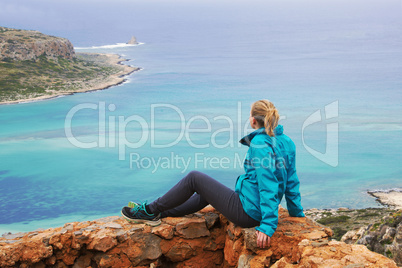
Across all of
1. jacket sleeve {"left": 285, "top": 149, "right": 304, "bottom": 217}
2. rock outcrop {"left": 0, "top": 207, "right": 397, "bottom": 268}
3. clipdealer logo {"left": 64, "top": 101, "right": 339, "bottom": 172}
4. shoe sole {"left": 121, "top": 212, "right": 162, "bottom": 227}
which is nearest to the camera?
jacket sleeve {"left": 285, "top": 149, "right": 304, "bottom": 217}

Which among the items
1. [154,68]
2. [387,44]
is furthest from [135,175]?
[387,44]

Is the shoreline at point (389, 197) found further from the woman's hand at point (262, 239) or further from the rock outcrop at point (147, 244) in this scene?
the woman's hand at point (262, 239)

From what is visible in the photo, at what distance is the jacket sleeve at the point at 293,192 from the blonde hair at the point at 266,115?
0.53 m

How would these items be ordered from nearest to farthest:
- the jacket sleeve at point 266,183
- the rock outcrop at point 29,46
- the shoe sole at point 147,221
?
the jacket sleeve at point 266,183
the shoe sole at point 147,221
the rock outcrop at point 29,46

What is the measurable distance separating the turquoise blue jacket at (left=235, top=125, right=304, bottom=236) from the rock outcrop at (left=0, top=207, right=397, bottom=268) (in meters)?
0.38

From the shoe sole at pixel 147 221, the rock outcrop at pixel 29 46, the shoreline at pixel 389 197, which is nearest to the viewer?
the shoe sole at pixel 147 221

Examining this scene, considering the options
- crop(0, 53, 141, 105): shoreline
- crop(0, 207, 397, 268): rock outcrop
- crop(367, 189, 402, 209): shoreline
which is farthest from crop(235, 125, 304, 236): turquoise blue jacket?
crop(0, 53, 141, 105): shoreline

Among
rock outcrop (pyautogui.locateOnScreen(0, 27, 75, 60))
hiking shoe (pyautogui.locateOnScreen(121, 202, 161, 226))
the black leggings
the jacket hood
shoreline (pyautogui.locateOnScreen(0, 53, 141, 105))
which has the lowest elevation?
hiking shoe (pyautogui.locateOnScreen(121, 202, 161, 226))

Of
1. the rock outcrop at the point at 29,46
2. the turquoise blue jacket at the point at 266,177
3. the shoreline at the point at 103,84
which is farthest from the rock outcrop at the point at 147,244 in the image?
the rock outcrop at the point at 29,46

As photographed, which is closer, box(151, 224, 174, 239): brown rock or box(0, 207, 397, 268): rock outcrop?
box(0, 207, 397, 268): rock outcrop

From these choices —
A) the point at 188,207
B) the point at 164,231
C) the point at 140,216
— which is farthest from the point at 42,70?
the point at 164,231

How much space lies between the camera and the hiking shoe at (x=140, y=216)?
589cm

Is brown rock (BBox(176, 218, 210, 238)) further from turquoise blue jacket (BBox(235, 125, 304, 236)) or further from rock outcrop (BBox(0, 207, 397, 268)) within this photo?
turquoise blue jacket (BBox(235, 125, 304, 236))

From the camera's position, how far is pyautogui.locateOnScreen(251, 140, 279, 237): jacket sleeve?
191 inches
